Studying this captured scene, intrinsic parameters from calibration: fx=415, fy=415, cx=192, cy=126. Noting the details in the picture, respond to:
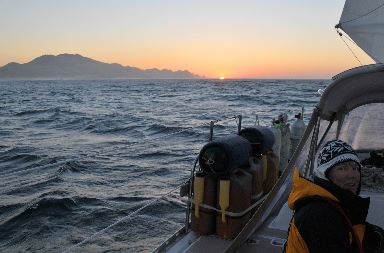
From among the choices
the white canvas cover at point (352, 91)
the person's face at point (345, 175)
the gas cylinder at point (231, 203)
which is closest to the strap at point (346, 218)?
the person's face at point (345, 175)

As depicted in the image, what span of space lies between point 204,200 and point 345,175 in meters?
3.18

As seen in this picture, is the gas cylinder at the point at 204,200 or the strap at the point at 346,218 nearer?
the strap at the point at 346,218

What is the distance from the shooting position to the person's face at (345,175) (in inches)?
98.6

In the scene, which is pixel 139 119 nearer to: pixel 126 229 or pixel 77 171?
pixel 77 171

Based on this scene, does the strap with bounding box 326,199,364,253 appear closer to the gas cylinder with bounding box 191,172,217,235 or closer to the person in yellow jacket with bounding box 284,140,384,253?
the person in yellow jacket with bounding box 284,140,384,253

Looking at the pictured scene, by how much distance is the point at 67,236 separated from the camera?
966 cm

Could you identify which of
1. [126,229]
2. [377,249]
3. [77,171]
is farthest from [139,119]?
[377,249]

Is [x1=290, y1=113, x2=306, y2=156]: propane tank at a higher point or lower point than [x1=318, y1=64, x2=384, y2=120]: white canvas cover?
lower

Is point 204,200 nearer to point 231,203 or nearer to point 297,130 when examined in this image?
point 231,203

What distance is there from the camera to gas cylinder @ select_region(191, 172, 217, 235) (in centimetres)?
549

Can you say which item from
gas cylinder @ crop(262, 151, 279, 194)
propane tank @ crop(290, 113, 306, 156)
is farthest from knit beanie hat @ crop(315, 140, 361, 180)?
propane tank @ crop(290, 113, 306, 156)

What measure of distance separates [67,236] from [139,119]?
26585 mm

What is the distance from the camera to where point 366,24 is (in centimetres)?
1021

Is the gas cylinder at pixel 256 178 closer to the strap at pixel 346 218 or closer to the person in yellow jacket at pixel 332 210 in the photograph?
the person in yellow jacket at pixel 332 210
